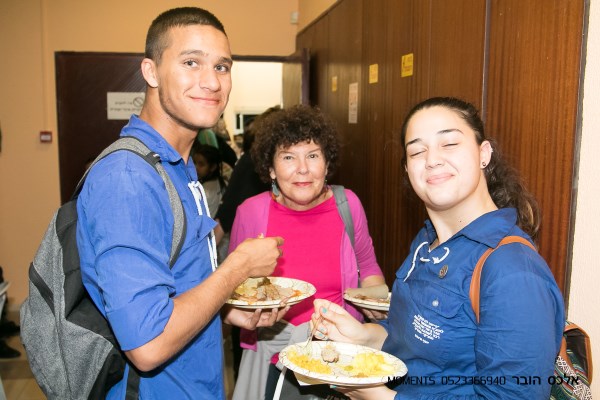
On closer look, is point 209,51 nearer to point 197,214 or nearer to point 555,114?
point 197,214

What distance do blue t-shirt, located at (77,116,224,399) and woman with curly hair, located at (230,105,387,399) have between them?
691mm

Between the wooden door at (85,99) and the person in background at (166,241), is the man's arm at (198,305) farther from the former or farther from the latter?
the wooden door at (85,99)

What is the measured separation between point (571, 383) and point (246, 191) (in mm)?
2133

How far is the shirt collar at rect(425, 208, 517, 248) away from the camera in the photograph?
1178 millimetres

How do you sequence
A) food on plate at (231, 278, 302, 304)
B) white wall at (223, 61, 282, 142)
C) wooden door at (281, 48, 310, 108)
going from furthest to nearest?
white wall at (223, 61, 282, 142), wooden door at (281, 48, 310, 108), food on plate at (231, 278, 302, 304)

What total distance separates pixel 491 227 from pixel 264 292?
94 cm

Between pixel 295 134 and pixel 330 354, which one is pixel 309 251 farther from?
pixel 330 354

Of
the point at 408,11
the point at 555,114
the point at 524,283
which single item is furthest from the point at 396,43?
the point at 524,283

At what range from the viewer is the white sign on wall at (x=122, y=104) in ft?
15.8

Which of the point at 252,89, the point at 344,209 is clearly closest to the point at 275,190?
the point at 344,209

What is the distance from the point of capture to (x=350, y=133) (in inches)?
143

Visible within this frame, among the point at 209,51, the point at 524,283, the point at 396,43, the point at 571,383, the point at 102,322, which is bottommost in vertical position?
the point at 571,383

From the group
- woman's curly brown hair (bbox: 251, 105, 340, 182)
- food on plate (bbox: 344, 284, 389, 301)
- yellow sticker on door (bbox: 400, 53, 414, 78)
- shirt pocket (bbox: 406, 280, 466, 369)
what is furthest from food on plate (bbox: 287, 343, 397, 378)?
yellow sticker on door (bbox: 400, 53, 414, 78)

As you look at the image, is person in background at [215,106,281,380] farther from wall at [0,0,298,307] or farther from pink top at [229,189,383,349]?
wall at [0,0,298,307]
